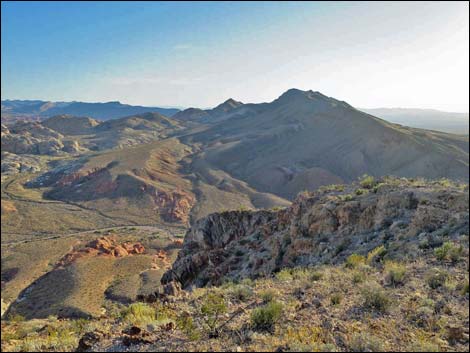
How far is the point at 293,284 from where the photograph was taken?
366 inches

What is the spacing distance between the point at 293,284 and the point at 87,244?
41910mm

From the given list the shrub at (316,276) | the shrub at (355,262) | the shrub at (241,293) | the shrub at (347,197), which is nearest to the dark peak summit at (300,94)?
the shrub at (347,197)

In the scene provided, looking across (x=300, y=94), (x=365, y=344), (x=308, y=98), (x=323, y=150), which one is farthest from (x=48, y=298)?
(x=300, y=94)

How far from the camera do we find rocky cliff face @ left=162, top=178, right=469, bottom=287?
12102 mm

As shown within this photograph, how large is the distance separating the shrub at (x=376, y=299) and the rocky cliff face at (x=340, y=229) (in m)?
3.95

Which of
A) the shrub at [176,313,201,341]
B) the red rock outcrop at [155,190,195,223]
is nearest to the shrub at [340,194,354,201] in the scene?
the shrub at [176,313,201,341]

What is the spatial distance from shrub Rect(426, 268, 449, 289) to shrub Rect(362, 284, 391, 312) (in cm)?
150

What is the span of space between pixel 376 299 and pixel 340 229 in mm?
8814

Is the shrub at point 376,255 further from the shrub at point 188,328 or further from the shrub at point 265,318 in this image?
the shrub at point 188,328

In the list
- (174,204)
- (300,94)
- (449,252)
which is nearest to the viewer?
(449,252)

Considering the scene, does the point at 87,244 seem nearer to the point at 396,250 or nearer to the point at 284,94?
the point at 396,250

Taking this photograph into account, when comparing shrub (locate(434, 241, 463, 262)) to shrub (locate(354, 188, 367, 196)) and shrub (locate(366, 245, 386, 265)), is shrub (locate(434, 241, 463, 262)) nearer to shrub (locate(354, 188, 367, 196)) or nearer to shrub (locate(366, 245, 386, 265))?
shrub (locate(366, 245, 386, 265))

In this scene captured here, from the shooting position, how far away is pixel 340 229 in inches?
606

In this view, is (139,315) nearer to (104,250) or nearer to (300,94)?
(104,250)
